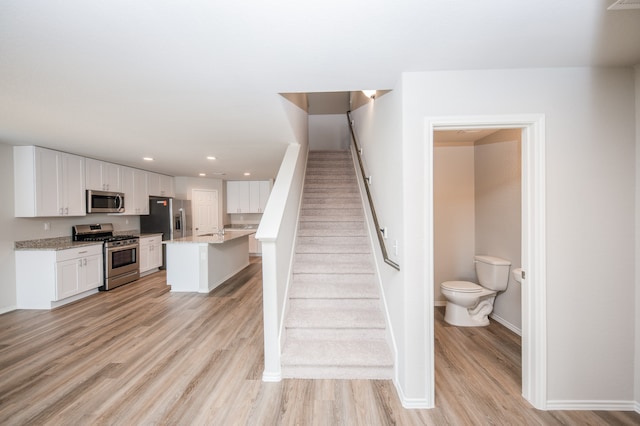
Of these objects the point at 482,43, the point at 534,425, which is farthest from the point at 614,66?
the point at 534,425

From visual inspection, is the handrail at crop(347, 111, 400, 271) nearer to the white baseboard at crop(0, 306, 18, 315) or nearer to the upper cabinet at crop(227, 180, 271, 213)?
the upper cabinet at crop(227, 180, 271, 213)

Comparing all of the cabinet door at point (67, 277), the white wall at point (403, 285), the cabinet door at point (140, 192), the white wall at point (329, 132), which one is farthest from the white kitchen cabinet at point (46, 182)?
the white wall at point (403, 285)

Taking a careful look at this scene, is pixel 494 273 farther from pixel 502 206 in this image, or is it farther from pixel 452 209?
Answer: pixel 452 209

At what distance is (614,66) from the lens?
1.89 meters

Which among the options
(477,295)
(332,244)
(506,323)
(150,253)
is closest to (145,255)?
(150,253)

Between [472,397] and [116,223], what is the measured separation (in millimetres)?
6626

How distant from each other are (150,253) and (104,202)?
4.58 ft

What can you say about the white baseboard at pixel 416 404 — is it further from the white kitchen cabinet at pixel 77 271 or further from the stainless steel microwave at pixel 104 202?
the stainless steel microwave at pixel 104 202

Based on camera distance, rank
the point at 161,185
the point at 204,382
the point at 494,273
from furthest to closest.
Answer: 1. the point at 161,185
2. the point at 494,273
3. the point at 204,382

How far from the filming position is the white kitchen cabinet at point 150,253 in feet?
18.7

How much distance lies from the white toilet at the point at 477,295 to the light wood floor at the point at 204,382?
140 millimetres

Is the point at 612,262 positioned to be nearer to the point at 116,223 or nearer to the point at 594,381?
the point at 594,381

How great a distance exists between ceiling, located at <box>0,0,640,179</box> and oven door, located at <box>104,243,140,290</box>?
9.47ft

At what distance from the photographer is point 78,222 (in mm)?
4918
